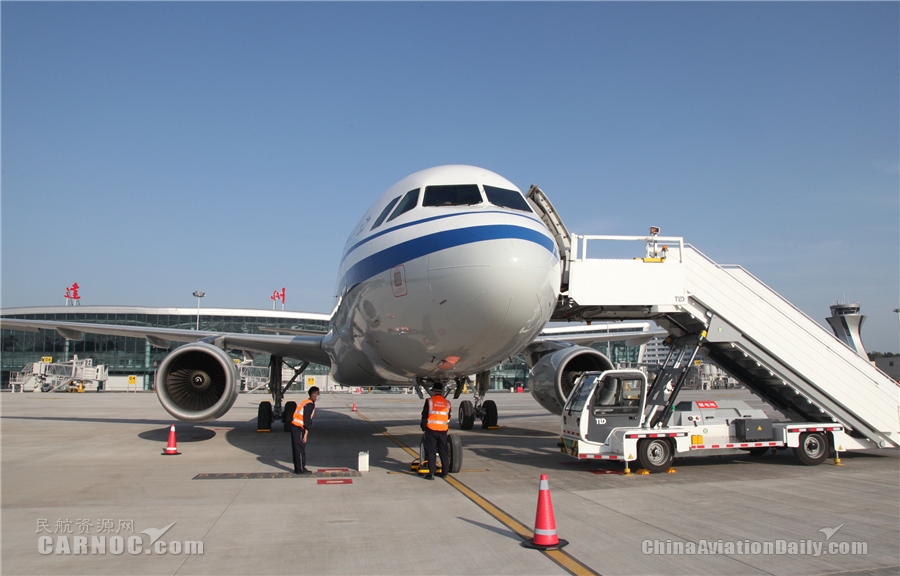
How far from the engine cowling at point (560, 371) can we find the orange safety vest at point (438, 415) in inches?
202

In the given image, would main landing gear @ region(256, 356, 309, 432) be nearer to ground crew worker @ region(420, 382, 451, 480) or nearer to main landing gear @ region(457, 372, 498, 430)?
main landing gear @ region(457, 372, 498, 430)

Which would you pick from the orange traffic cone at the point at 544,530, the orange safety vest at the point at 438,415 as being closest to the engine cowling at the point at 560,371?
the orange safety vest at the point at 438,415

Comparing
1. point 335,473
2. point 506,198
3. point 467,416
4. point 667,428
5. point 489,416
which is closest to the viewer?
point 506,198

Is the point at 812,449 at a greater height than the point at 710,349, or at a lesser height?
lesser

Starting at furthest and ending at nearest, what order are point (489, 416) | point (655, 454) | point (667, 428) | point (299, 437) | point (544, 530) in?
point (489, 416) < point (667, 428) < point (655, 454) < point (299, 437) < point (544, 530)

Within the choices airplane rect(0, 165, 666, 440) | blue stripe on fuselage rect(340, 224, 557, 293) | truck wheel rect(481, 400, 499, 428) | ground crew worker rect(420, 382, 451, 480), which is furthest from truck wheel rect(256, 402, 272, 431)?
blue stripe on fuselage rect(340, 224, 557, 293)

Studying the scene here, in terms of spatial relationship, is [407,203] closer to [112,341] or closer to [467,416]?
[467,416]

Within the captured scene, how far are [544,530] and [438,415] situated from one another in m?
3.94

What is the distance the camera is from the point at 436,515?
255 inches

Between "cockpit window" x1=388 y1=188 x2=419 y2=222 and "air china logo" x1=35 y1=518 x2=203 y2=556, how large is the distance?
4.60 metres

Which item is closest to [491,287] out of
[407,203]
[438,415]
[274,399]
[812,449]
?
[407,203]

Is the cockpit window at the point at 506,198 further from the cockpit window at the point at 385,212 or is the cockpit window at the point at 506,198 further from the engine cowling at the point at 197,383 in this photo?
the engine cowling at the point at 197,383

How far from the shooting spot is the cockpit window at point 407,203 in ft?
27.1

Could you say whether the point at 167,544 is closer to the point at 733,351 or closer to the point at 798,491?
the point at 798,491
